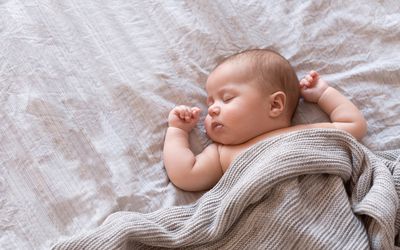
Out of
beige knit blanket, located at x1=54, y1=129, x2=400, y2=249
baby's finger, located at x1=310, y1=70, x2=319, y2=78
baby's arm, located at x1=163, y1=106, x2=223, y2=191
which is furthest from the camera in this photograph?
baby's finger, located at x1=310, y1=70, x2=319, y2=78

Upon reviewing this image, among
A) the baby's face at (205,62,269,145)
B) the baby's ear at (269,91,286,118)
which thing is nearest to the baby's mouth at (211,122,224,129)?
the baby's face at (205,62,269,145)

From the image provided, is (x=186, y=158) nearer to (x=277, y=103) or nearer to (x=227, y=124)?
(x=227, y=124)

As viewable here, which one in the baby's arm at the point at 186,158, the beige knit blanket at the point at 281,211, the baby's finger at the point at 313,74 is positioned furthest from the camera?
the baby's finger at the point at 313,74

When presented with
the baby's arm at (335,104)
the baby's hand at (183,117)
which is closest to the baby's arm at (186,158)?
the baby's hand at (183,117)

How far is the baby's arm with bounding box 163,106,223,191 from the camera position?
115cm

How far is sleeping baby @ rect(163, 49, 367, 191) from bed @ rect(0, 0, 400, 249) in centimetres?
3

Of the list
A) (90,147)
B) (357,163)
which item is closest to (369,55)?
(357,163)

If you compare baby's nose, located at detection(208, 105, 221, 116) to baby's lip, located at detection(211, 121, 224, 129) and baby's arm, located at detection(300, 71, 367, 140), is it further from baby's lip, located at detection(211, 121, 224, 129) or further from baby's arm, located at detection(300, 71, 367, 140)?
baby's arm, located at detection(300, 71, 367, 140)

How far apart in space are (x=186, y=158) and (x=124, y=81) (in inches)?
9.0

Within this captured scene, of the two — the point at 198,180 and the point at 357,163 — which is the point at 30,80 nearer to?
the point at 198,180

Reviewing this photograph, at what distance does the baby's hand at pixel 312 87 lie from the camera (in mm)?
1246

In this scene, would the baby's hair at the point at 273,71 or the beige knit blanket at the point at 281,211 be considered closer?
the beige knit blanket at the point at 281,211

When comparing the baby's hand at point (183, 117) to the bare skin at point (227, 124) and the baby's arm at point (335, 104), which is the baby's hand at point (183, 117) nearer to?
the bare skin at point (227, 124)

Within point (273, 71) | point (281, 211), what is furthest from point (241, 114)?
point (281, 211)
